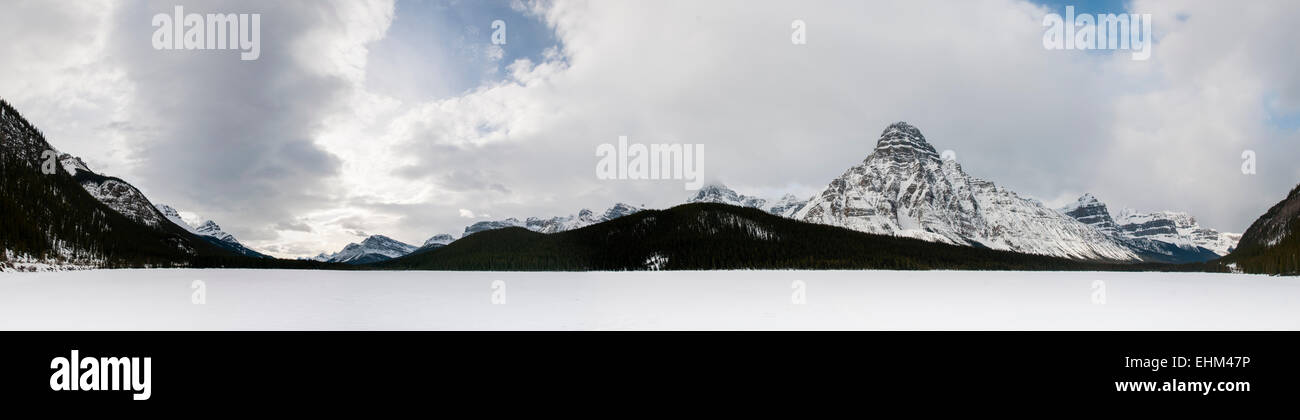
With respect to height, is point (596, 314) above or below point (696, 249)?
above

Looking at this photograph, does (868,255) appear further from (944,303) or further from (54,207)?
(54,207)

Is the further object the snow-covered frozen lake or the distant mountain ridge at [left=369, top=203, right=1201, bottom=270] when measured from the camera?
the distant mountain ridge at [left=369, top=203, right=1201, bottom=270]

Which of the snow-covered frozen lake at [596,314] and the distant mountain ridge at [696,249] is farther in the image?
the distant mountain ridge at [696,249]

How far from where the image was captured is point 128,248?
482 ft

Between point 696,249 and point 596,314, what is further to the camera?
point 696,249

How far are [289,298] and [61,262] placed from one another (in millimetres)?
103241

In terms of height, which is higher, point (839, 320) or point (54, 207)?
point (54, 207)
